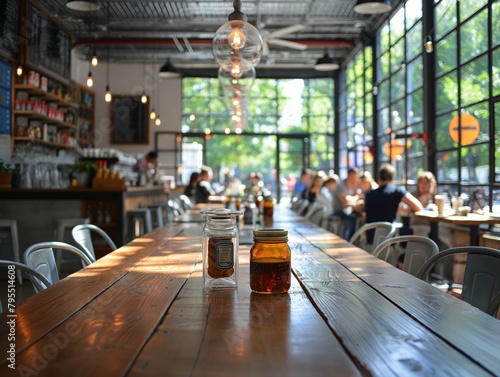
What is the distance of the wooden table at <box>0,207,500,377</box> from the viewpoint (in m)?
1.01

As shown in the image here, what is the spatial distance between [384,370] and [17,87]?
30.1ft

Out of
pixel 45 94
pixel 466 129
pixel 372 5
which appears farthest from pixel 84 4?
pixel 466 129

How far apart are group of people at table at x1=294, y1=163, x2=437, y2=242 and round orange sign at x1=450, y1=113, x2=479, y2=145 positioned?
1.80 ft

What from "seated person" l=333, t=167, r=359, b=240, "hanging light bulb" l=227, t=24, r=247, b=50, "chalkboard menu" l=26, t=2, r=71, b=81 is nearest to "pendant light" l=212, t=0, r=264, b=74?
"hanging light bulb" l=227, t=24, r=247, b=50

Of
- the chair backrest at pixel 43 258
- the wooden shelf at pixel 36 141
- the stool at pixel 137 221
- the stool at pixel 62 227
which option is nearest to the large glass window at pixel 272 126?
the wooden shelf at pixel 36 141

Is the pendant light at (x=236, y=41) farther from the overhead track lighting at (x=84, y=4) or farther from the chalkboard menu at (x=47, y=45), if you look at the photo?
the chalkboard menu at (x=47, y=45)

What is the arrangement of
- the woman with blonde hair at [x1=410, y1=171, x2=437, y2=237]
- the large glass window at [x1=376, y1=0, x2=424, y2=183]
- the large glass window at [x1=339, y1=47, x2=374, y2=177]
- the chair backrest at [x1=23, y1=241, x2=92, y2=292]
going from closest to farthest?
the chair backrest at [x1=23, y1=241, x2=92, y2=292]
the woman with blonde hair at [x1=410, y1=171, x2=437, y2=237]
the large glass window at [x1=376, y1=0, x2=424, y2=183]
the large glass window at [x1=339, y1=47, x2=374, y2=177]

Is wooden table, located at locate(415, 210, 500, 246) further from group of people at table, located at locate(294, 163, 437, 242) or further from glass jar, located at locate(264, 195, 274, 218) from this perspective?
glass jar, located at locate(264, 195, 274, 218)

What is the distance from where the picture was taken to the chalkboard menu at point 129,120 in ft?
46.7

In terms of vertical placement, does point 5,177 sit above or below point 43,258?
above

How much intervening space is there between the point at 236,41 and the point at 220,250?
8.10 feet

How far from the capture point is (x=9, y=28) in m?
8.27

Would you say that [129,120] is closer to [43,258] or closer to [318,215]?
[318,215]

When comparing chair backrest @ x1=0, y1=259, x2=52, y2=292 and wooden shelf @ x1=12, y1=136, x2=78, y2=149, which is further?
wooden shelf @ x1=12, y1=136, x2=78, y2=149
